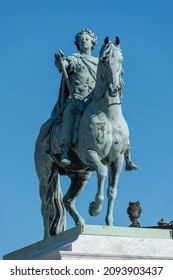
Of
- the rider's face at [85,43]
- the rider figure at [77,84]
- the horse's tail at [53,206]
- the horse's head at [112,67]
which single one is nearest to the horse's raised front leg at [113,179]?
the rider figure at [77,84]

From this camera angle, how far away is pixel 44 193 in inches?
832

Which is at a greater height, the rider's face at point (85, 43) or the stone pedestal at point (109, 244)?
the rider's face at point (85, 43)

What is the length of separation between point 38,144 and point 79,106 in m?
1.64

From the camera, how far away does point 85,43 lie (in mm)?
21000

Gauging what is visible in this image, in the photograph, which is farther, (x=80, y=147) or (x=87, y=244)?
(x=80, y=147)

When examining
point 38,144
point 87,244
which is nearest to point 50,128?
point 38,144

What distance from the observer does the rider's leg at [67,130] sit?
19.4m

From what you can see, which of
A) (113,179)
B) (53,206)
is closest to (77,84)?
(113,179)

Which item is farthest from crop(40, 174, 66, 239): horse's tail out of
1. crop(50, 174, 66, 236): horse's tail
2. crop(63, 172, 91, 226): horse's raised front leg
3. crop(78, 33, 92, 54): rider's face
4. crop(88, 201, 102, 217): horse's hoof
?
crop(78, 33, 92, 54): rider's face

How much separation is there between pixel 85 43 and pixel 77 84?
3.25 ft

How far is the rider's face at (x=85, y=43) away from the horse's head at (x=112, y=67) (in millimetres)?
2055

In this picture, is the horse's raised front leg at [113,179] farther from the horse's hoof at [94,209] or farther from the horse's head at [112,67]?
the horse's head at [112,67]
